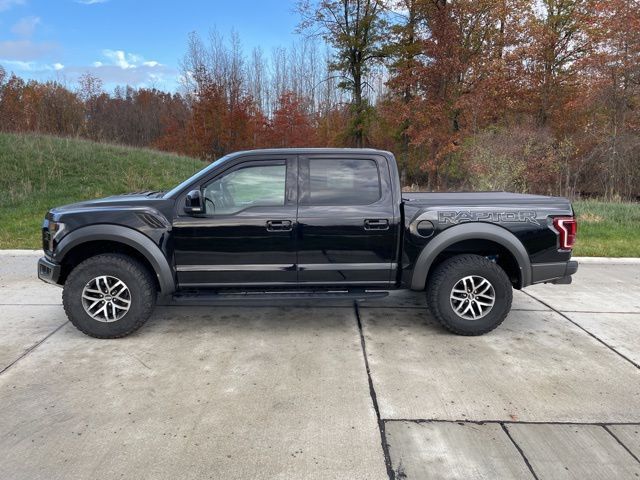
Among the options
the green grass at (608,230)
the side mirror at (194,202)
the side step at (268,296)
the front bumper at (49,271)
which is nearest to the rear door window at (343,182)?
the side step at (268,296)

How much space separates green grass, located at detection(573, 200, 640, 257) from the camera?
8039 millimetres

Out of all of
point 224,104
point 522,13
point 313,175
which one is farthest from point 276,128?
point 313,175

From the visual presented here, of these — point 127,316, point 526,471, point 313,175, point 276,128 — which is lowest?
point 526,471

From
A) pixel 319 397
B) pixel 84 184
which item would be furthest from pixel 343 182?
pixel 84 184

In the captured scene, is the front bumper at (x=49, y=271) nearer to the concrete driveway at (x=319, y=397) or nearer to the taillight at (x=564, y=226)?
the concrete driveway at (x=319, y=397)

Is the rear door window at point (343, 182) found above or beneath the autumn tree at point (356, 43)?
beneath

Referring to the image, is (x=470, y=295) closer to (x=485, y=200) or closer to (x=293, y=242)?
(x=485, y=200)

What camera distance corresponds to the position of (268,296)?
429 cm

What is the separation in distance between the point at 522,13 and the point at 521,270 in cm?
2173

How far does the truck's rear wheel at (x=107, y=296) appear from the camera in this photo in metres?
4.18

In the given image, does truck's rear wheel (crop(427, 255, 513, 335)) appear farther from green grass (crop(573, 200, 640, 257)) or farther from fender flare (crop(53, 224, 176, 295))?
green grass (crop(573, 200, 640, 257))

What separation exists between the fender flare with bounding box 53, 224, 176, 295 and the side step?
352mm

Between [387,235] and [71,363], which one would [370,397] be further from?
[71,363]

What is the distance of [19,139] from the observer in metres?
16.8
